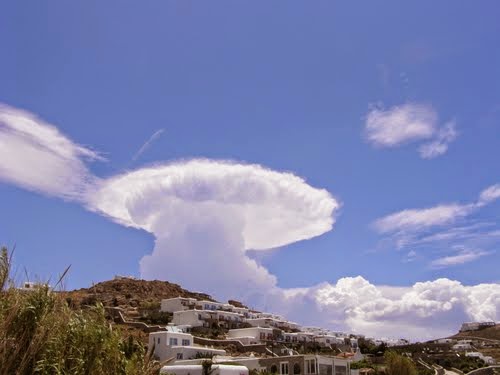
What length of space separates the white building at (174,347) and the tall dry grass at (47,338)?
189 feet

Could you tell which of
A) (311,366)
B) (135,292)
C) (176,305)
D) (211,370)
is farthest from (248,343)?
(135,292)

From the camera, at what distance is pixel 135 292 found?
140375 millimetres

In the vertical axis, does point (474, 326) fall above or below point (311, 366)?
above

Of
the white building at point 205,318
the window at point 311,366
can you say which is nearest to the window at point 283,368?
the window at point 311,366

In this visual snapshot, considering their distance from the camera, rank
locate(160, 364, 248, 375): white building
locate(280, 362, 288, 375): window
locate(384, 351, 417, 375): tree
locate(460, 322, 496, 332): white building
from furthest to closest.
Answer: locate(460, 322, 496, 332): white building < locate(384, 351, 417, 375): tree < locate(280, 362, 288, 375): window < locate(160, 364, 248, 375): white building

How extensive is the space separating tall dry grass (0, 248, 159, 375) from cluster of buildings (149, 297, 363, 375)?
22.6m

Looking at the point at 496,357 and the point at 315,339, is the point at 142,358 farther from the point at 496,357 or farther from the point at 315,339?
the point at 496,357

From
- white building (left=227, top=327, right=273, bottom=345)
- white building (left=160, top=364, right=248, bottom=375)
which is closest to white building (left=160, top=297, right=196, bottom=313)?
white building (left=227, top=327, right=273, bottom=345)

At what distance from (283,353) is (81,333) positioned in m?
75.0

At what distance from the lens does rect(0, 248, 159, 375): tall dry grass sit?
1281 centimetres

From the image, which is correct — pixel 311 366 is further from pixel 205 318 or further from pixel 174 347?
pixel 205 318

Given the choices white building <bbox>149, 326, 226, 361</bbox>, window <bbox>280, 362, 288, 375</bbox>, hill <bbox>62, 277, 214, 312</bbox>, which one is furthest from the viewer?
hill <bbox>62, 277, 214, 312</bbox>

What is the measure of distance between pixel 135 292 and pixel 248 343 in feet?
183

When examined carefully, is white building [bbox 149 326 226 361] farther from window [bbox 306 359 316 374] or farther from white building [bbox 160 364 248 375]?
white building [bbox 160 364 248 375]
